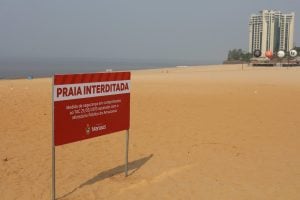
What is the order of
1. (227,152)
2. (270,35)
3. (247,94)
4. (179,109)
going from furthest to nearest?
1. (270,35)
2. (247,94)
3. (179,109)
4. (227,152)

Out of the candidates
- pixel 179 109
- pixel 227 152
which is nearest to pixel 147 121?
pixel 179 109

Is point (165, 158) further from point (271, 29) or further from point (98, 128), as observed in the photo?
point (271, 29)

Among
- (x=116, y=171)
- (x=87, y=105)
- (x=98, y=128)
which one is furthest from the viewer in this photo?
(x=116, y=171)

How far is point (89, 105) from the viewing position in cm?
527

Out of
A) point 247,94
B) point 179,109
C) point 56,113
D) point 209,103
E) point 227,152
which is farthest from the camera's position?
point 247,94

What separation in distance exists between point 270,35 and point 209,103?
105m

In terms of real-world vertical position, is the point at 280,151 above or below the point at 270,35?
below

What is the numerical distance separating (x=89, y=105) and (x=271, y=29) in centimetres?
11306

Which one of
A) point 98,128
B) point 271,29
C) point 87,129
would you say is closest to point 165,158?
point 98,128

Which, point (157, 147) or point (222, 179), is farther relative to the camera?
point (157, 147)

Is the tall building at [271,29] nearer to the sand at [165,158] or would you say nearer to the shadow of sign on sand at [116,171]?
the sand at [165,158]

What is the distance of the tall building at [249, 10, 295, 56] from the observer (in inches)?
4424

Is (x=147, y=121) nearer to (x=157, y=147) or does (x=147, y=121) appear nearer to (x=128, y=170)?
(x=157, y=147)

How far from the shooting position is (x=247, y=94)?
16.8 meters
